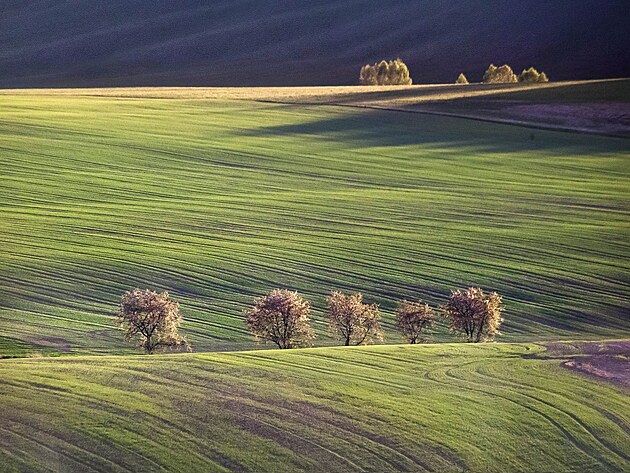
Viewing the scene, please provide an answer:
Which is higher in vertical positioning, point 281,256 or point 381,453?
point 281,256

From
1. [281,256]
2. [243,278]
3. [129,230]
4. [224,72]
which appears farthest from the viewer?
[224,72]

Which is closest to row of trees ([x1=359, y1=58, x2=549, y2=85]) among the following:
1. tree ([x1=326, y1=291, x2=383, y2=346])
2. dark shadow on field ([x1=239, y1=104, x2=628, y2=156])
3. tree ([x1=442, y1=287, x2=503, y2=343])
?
dark shadow on field ([x1=239, y1=104, x2=628, y2=156])

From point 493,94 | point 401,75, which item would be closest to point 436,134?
point 493,94

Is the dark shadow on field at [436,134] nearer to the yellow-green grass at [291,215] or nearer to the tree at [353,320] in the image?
the yellow-green grass at [291,215]

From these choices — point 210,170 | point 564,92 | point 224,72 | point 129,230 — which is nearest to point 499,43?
point 224,72

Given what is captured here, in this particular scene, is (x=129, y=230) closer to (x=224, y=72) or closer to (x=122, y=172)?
(x=122, y=172)

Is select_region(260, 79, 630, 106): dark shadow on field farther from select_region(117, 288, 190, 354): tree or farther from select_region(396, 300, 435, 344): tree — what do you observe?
select_region(117, 288, 190, 354): tree

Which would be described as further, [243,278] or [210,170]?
[210,170]
